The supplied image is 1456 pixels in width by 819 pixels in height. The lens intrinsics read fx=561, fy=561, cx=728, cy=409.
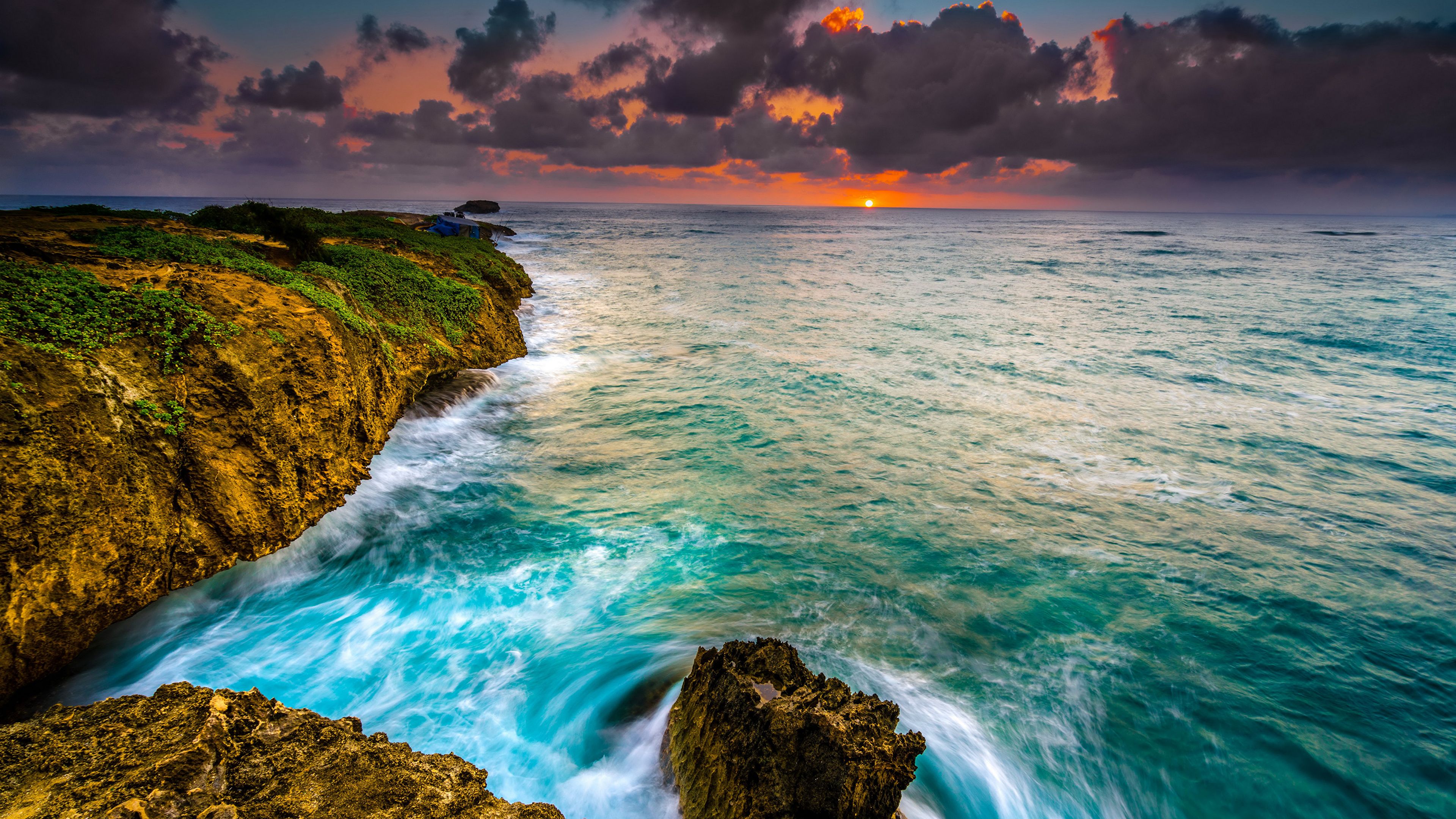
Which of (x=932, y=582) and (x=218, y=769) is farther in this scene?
(x=932, y=582)

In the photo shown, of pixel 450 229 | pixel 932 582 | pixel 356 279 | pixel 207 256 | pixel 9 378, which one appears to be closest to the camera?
pixel 9 378

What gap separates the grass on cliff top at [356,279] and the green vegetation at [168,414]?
2.94m

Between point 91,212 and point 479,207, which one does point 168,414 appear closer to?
point 91,212

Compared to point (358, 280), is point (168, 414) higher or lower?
lower

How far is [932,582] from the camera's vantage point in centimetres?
824

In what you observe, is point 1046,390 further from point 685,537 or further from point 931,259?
point 931,259

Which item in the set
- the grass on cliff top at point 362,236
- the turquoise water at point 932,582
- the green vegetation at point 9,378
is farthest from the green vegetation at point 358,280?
the green vegetation at point 9,378

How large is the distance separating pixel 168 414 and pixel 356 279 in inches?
284

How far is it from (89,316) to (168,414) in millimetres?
1401

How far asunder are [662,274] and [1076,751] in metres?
38.1

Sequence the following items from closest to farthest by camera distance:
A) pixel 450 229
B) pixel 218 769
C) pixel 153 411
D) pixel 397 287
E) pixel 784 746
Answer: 1. pixel 218 769
2. pixel 784 746
3. pixel 153 411
4. pixel 397 287
5. pixel 450 229

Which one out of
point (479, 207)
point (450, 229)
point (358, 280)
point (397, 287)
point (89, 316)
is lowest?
point (89, 316)

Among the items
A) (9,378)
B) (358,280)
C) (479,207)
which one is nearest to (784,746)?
(9,378)

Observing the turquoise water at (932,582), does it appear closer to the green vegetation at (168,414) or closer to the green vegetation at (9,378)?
the green vegetation at (168,414)
